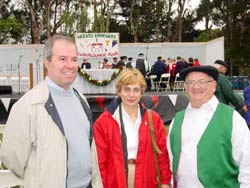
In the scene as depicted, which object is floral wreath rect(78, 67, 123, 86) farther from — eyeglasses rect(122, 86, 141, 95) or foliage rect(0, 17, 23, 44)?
foliage rect(0, 17, 23, 44)

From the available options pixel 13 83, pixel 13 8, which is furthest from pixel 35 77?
pixel 13 8

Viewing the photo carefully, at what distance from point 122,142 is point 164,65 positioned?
16.0m

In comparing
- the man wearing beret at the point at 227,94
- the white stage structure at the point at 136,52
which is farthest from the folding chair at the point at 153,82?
the man wearing beret at the point at 227,94

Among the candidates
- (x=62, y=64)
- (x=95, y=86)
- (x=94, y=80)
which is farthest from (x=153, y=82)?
(x=62, y=64)

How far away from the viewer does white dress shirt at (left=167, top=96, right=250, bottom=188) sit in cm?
→ 271

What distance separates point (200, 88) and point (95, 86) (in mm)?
12973

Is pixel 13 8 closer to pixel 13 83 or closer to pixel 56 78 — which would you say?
pixel 13 83

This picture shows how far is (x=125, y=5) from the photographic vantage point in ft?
165

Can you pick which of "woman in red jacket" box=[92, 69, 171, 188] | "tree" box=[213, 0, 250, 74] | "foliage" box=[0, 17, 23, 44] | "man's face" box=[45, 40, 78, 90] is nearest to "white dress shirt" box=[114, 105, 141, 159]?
"woman in red jacket" box=[92, 69, 171, 188]

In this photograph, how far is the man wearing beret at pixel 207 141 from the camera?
274 cm

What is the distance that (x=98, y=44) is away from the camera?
2006cm

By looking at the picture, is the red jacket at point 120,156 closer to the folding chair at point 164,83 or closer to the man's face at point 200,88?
the man's face at point 200,88

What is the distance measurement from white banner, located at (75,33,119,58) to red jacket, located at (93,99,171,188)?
55.6 ft

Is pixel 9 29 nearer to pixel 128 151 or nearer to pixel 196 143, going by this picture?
pixel 128 151
